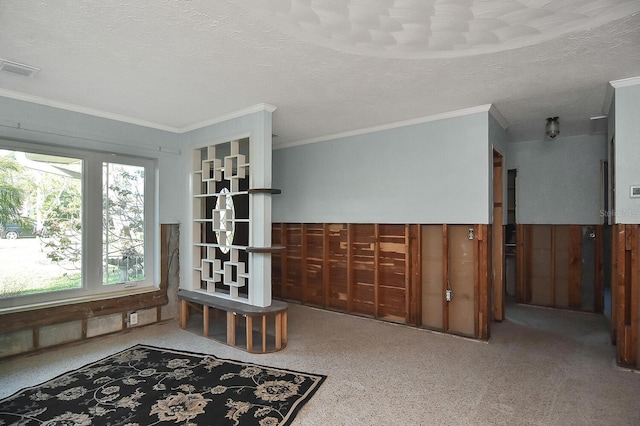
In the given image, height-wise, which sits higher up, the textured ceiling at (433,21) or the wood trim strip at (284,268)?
the textured ceiling at (433,21)

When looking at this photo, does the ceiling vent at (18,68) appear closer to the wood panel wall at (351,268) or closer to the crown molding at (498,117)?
the wood panel wall at (351,268)

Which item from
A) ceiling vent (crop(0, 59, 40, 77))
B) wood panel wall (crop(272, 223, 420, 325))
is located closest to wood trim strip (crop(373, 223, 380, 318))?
wood panel wall (crop(272, 223, 420, 325))

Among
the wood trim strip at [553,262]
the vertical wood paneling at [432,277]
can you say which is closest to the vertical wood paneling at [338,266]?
the vertical wood paneling at [432,277]

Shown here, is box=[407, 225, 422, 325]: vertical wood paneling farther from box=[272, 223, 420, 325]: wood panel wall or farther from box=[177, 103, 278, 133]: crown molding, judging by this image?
box=[177, 103, 278, 133]: crown molding

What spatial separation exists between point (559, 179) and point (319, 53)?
179 inches

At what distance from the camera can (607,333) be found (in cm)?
397

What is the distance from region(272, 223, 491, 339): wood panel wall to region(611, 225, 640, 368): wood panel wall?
1.10 m

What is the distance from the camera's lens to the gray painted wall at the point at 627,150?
2.98 m

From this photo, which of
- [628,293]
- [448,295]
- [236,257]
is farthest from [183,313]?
[628,293]

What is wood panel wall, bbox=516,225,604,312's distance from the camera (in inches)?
194

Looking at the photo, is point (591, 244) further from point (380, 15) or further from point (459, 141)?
point (380, 15)

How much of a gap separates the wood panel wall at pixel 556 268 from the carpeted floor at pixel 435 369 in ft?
2.09

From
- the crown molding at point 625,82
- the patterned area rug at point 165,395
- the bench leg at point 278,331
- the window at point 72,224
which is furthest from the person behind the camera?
the bench leg at point 278,331

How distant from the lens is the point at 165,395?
8.46 feet
